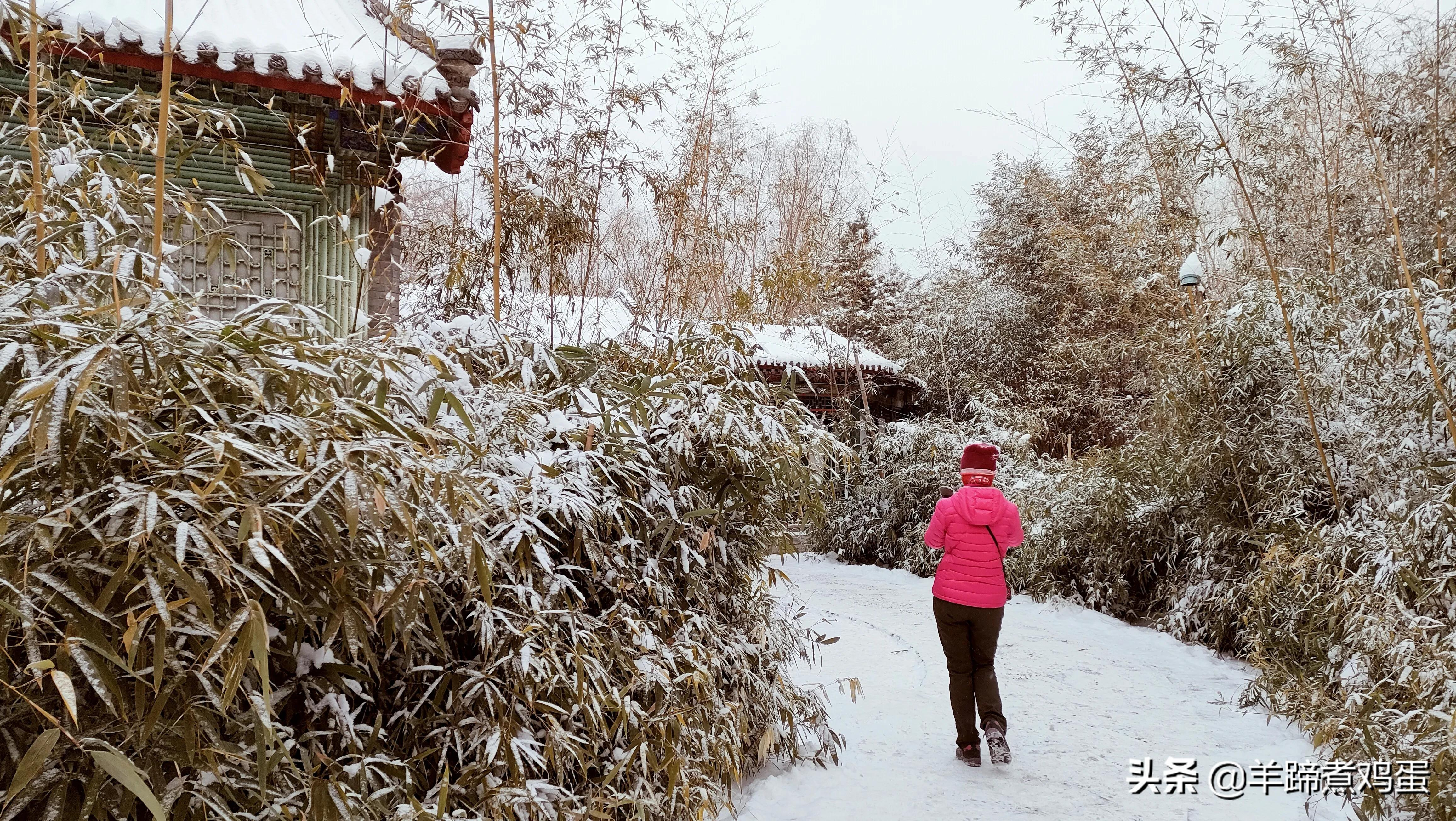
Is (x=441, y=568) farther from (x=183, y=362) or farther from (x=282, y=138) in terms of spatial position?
(x=282, y=138)

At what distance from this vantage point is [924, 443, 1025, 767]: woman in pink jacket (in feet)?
10.8

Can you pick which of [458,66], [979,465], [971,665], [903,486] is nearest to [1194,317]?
[979,465]

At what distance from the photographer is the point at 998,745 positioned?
3.26m

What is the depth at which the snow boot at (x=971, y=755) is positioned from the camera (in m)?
3.29

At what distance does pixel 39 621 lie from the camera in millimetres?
1017

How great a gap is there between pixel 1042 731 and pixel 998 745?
63 centimetres

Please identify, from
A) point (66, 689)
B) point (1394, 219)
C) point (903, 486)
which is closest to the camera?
point (66, 689)

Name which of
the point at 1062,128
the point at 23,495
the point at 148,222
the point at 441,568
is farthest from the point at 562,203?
the point at 1062,128

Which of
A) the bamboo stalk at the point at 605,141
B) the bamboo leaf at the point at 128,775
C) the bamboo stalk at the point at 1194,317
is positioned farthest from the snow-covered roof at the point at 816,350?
the bamboo leaf at the point at 128,775

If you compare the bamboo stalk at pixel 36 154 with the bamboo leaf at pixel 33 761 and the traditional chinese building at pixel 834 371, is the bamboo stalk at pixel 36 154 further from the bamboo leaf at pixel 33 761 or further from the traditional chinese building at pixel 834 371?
the traditional chinese building at pixel 834 371

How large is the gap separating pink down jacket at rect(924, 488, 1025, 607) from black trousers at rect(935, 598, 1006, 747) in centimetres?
4

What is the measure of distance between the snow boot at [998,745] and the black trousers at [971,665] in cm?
2

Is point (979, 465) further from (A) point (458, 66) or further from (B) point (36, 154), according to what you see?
(B) point (36, 154)

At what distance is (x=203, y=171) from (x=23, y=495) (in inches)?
128
